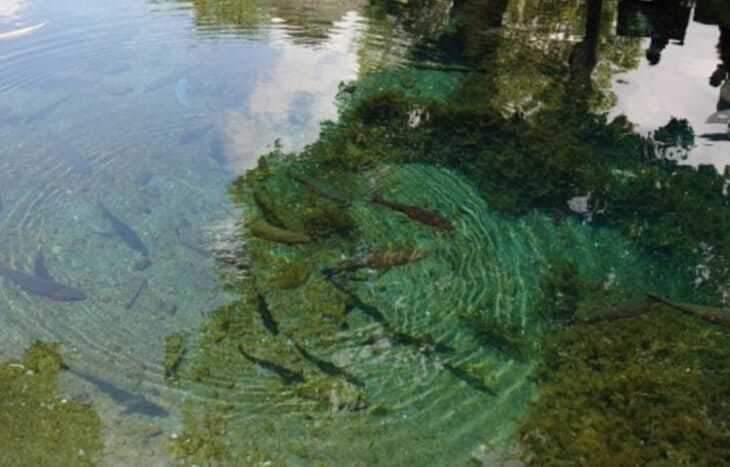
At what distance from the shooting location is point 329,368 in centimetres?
488

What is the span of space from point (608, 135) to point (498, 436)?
4.78 meters

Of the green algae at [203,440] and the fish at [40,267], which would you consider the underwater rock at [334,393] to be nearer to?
the green algae at [203,440]

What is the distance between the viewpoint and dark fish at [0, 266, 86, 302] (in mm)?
5469

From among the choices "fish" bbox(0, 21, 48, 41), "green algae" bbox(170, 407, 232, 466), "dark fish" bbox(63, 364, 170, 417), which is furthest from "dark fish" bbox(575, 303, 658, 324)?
"fish" bbox(0, 21, 48, 41)

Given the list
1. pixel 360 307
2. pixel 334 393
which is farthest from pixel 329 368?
pixel 360 307

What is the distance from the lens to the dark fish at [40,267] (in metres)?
5.79

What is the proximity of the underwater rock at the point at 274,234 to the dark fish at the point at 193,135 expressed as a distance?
218 cm

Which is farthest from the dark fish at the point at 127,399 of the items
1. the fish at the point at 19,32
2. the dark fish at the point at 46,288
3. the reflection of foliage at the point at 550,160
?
the fish at the point at 19,32

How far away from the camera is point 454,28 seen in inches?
445

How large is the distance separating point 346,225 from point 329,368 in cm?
184

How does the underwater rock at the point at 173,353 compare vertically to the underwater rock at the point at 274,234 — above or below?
below

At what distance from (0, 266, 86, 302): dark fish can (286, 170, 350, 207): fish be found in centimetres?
251

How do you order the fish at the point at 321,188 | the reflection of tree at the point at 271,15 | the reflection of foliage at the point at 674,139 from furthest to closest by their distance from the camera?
the reflection of tree at the point at 271,15 < the reflection of foliage at the point at 674,139 < the fish at the point at 321,188

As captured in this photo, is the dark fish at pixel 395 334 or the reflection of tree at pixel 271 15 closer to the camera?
the dark fish at pixel 395 334
